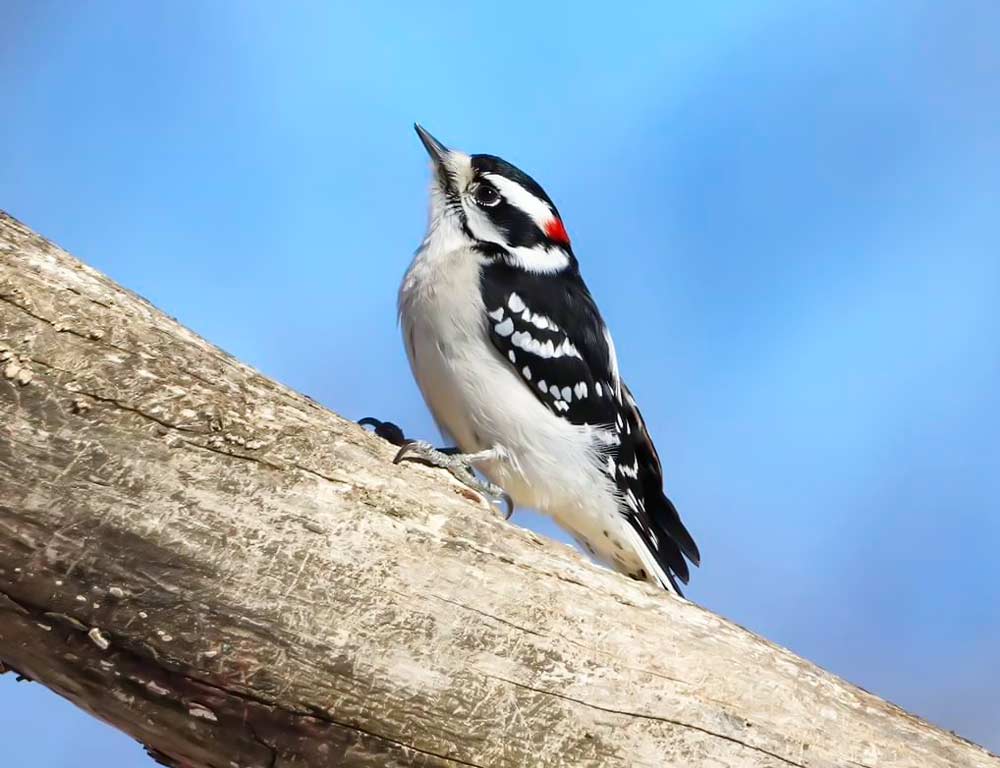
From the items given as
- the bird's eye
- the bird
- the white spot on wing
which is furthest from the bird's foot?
the bird's eye

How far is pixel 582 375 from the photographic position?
13.3 feet

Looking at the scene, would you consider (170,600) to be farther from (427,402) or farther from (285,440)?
(427,402)

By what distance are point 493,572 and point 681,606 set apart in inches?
20.7

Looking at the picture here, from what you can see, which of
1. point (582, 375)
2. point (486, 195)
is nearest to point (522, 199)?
point (486, 195)

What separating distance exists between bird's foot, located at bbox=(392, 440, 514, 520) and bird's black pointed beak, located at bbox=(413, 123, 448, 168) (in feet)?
3.87

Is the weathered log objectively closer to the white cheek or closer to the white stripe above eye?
the white cheek

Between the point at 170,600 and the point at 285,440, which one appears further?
the point at 285,440

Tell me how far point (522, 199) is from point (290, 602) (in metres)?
2.32

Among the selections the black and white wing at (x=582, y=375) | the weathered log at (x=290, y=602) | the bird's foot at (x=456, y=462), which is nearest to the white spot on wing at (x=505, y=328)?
the black and white wing at (x=582, y=375)

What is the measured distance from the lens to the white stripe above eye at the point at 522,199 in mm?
4270

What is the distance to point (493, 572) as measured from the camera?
8.55ft

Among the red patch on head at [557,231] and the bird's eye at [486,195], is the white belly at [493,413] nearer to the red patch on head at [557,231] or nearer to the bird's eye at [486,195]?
the bird's eye at [486,195]

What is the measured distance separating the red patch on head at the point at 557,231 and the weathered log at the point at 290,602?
1853mm

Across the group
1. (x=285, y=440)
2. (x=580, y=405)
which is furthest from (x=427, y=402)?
(x=285, y=440)
